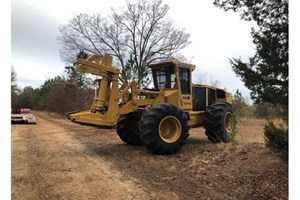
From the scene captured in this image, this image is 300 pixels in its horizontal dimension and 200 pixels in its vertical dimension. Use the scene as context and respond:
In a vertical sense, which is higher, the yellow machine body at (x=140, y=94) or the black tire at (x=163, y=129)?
the yellow machine body at (x=140, y=94)

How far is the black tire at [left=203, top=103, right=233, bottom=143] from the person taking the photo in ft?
28.8

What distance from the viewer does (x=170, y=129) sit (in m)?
7.79

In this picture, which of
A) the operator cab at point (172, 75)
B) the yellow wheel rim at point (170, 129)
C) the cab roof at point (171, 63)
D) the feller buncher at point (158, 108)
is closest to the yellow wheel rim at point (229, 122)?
the feller buncher at point (158, 108)

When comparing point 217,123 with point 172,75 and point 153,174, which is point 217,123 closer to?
point 172,75

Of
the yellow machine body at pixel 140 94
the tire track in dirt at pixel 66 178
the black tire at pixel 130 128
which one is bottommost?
the tire track in dirt at pixel 66 178

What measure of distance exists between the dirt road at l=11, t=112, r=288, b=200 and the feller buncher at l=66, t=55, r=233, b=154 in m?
0.58

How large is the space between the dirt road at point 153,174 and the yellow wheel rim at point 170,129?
1.37 ft

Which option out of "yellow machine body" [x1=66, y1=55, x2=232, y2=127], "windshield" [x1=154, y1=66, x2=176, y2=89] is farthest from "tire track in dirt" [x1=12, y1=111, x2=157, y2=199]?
"windshield" [x1=154, y1=66, x2=176, y2=89]

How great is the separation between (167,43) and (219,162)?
84.4 ft

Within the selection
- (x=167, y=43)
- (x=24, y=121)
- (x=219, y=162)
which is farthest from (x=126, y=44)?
(x=219, y=162)

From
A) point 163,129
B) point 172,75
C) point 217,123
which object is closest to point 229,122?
point 217,123

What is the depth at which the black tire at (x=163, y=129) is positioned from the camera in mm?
7152

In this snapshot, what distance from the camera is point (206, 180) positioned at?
5.48 meters

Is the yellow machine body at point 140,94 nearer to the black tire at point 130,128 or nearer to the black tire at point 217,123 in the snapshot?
the black tire at point 217,123
